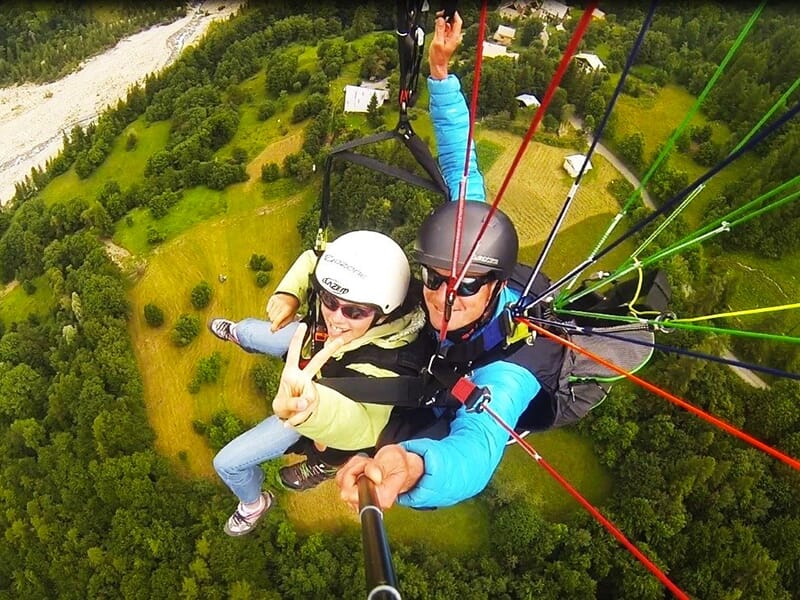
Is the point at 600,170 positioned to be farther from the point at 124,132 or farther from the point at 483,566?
the point at 124,132

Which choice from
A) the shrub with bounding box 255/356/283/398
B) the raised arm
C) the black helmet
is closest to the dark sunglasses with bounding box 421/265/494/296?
the black helmet

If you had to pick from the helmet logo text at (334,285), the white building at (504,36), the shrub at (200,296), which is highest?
the helmet logo text at (334,285)

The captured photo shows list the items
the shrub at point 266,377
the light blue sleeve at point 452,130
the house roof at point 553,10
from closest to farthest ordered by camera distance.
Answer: the light blue sleeve at point 452,130, the shrub at point 266,377, the house roof at point 553,10

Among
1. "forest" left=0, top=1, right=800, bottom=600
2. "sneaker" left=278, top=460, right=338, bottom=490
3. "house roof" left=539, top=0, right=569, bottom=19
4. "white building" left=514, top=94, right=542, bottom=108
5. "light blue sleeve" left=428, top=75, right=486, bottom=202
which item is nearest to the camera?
"light blue sleeve" left=428, top=75, right=486, bottom=202

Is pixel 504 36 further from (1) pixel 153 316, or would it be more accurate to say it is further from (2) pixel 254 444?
(2) pixel 254 444

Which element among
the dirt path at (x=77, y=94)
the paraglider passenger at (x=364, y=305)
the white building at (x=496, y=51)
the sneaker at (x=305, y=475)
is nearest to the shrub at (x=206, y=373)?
the sneaker at (x=305, y=475)

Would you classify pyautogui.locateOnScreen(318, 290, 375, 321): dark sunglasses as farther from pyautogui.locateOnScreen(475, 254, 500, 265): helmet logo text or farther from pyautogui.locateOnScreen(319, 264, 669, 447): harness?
pyautogui.locateOnScreen(475, 254, 500, 265): helmet logo text

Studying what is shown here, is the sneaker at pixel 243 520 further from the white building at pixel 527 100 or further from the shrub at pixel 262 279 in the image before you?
the white building at pixel 527 100
